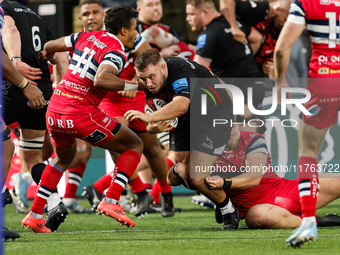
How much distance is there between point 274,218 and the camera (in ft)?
13.1

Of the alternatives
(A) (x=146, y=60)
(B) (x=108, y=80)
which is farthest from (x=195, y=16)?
(B) (x=108, y=80)

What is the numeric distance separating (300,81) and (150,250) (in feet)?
19.3

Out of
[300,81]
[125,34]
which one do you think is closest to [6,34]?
[125,34]

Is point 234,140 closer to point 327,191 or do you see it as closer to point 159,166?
point 327,191

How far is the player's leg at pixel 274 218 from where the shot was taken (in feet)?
13.1

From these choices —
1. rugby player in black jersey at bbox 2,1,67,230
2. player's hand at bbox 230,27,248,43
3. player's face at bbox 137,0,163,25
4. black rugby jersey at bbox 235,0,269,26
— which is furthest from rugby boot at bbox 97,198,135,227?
black rugby jersey at bbox 235,0,269,26

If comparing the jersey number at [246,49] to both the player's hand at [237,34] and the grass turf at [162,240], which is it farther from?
the grass turf at [162,240]

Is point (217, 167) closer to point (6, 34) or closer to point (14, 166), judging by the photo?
point (6, 34)

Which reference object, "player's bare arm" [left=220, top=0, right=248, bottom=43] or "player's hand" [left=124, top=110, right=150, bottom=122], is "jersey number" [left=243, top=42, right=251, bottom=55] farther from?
"player's hand" [left=124, top=110, right=150, bottom=122]

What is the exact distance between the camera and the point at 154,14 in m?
6.33

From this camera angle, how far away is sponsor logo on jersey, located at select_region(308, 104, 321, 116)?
3533 millimetres

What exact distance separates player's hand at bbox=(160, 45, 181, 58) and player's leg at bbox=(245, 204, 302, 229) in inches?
115

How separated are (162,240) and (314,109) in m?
1.46

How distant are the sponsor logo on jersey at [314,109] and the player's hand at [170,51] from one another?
3.07 meters
